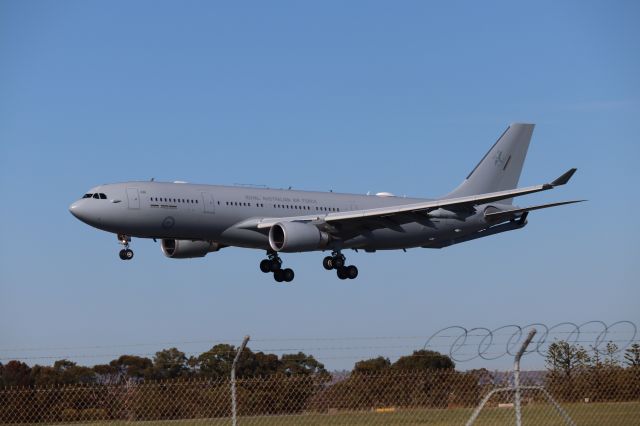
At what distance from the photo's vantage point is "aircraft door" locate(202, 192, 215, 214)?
50188 millimetres

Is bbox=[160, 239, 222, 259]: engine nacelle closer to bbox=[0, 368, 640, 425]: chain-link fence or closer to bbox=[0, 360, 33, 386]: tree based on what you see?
bbox=[0, 360, 33, 386]: tree

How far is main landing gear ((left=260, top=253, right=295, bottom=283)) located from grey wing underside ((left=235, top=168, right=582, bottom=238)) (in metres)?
2.50

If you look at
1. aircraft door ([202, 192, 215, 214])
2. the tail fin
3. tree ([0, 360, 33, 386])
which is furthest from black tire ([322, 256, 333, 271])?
tree ([0, 360, 33, 386])

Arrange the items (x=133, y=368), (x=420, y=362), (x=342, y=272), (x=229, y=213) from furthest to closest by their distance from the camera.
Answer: (x=342, y=272), (x=229, y=213), (x=133, y=368), (x=420, y=362)

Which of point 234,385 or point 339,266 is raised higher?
point 339,266

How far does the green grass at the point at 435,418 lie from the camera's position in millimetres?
24016

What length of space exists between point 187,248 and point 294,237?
7.59 meters

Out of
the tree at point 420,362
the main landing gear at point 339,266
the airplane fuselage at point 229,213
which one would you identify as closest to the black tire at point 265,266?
the airplane fuselage at point 229,213

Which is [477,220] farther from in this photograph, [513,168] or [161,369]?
[161,369]

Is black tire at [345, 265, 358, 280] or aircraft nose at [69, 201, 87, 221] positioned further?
black tire at [345, 265, 358, 280]

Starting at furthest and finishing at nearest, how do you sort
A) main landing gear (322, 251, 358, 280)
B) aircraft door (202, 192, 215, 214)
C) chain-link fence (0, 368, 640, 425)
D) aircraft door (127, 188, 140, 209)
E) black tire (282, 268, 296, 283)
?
1. main landing gear (322, 251, 358, 280)
2. black tire (282, 268, 296, 283)
3. aircraft door (202, 192, 215, 214)
4. aircraft door (127, 188, 140, 209)
5. chain-link fence (0, 368, 640, 425)

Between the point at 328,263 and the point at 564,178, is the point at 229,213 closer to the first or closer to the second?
the point at 328,263

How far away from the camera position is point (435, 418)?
24.5 metres

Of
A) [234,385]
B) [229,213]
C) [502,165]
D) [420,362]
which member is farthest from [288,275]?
[234,385]
